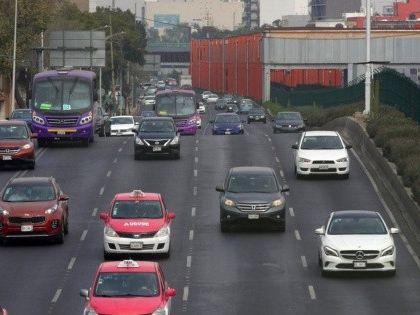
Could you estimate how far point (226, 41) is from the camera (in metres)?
178

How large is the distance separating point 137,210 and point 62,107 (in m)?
26.2

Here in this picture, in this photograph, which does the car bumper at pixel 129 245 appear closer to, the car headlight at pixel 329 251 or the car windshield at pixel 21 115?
the car headlight at pixel 329 251

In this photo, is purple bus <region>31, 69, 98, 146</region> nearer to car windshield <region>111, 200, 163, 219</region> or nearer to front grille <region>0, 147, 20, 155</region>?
front grille <region>0, 147, 20, 155</region>

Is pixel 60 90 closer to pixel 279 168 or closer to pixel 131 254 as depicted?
pixel 279 168

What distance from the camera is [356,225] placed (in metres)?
33.2

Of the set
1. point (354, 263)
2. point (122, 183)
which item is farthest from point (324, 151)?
point (354, 263)

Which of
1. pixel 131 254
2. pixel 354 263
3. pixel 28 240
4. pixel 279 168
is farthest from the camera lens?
pixel 279 168

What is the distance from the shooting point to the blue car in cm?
7869

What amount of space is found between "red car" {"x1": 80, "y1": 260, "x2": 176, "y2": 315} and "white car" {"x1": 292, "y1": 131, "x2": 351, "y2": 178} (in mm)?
23770

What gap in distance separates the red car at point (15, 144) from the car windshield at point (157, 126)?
5543 mm

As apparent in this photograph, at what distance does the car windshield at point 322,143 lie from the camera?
50.4 m

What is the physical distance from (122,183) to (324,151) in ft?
24.1

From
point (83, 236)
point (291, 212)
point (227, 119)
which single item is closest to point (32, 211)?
point (83, 236)

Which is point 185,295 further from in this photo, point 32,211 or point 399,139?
point 399,139
